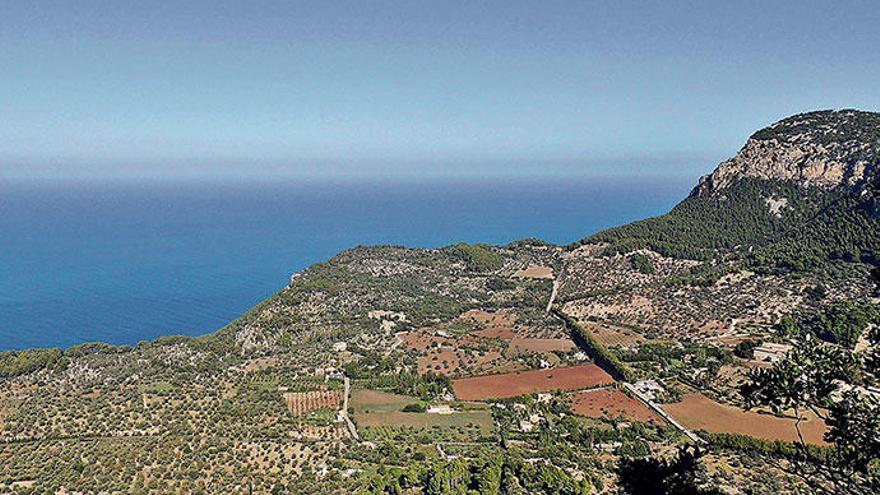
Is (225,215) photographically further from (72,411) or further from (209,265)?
(72,411)

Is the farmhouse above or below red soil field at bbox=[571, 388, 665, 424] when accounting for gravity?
below

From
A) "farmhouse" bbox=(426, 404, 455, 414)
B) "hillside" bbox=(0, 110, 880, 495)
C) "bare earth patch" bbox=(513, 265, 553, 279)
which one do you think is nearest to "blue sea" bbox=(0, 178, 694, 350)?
"hillside" bbox=(0, 110, 880, 495)

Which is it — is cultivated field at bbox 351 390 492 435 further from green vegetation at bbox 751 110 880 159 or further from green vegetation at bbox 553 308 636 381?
green vegetation at bbox 751 110 880 159

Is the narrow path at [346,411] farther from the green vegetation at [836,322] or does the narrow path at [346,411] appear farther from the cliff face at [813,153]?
the cliff face at [813,153]

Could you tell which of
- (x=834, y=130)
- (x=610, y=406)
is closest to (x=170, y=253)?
(x=610, y=406)

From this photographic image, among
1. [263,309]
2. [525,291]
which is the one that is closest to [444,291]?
[525,291]

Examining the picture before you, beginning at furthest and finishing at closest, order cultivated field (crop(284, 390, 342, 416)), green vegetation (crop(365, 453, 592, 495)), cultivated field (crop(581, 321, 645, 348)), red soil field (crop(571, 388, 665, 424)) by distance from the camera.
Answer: cultivated field (crop(581, 321, 645, 348))
cultivated field (crop(284, 390, 342, 416))
red soil field (crop(571, 388, 665, 424))
green vegetation (crop(365, 453, 592, 495))

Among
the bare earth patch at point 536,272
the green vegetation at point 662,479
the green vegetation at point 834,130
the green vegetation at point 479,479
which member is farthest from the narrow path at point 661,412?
the green vegetation at point 834,130

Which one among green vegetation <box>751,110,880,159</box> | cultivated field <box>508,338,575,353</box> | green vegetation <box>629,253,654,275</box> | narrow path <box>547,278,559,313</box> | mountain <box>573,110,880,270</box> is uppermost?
green vegetation <box>751,110,880,159</box>
